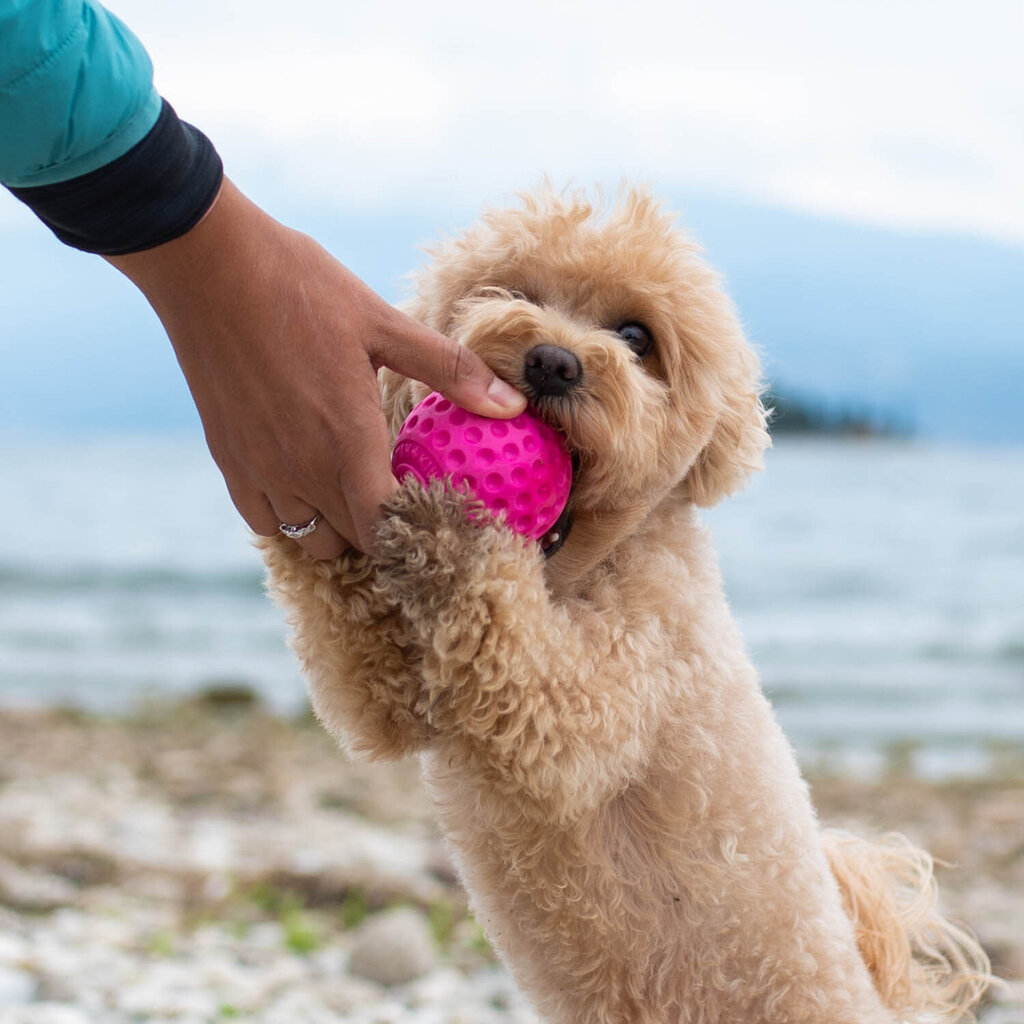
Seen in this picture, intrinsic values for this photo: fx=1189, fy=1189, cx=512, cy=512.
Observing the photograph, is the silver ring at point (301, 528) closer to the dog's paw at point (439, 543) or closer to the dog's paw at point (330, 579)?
the dog's paw at point (330, 579)

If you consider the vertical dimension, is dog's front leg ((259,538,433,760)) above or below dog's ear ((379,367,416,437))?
below

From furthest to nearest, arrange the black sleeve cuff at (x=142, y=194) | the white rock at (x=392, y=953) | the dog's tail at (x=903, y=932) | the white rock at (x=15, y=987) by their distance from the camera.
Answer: the white rock at (x=392, y=953)
the white rock at (x=15, y=987)
the dog's tail at (x=903, y=932)
the black sleeve cuff at (x=142, y=194)

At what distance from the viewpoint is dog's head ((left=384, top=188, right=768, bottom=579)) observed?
7.36ft

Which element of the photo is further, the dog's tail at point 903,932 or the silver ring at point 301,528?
the dog's tail at point 903,932

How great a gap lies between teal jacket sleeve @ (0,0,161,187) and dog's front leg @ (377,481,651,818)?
2.48 ft

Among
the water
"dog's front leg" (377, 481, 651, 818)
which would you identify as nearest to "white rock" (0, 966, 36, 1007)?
"dog's front leg" (377, 481, 651, 818)

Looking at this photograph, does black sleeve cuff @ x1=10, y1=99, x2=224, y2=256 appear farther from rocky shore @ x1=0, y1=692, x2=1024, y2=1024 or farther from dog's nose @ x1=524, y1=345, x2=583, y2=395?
rocky shore @ x1=0, y1=692, x2=1024, y2=1024

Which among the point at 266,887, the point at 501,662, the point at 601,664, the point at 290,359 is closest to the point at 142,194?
the point at 290,359

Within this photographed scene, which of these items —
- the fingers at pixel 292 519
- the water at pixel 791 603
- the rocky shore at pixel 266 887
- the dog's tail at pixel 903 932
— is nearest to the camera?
the fingers at pixel 292 519

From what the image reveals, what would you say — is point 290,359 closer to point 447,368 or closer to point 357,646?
point 447,368

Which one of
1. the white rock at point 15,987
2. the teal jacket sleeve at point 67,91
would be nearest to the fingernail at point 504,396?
the teal jacket sleeve at point 67,91

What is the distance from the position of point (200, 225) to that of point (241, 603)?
12.1 metres

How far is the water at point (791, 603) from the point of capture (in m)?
9.33

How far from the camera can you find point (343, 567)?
7.38 ft
